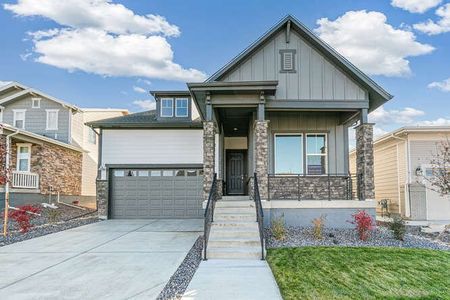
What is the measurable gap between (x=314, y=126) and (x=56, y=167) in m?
15.2

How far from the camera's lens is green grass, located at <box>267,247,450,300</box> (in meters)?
5.91

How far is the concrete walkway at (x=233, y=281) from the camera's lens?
5715mm

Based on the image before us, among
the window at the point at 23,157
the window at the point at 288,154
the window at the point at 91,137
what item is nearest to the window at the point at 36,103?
the window at the point at 23,157

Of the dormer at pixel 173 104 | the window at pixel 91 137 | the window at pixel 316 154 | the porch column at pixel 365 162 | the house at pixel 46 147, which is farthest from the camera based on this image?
the window at pixel 91 137

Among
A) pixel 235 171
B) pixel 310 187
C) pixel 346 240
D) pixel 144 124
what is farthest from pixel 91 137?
pixel 346 240

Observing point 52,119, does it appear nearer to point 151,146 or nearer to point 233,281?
point 151,146

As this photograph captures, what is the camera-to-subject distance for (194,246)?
380 inches

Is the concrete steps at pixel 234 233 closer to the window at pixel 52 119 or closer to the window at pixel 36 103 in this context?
the window at pixel 52 119

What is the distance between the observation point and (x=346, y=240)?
999 centimetres

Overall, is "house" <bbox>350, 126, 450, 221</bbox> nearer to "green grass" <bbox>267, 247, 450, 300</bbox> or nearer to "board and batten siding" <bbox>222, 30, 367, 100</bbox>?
"board and batten siding" <bbox>222, 30, 367, 100</bbox>

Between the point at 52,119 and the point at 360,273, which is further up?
the point at 52,119

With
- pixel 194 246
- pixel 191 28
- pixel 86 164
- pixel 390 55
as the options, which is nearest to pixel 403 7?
pixel 390 55

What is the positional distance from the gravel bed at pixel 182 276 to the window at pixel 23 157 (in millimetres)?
14561

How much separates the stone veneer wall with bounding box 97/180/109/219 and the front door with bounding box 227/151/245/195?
18.5 feet
